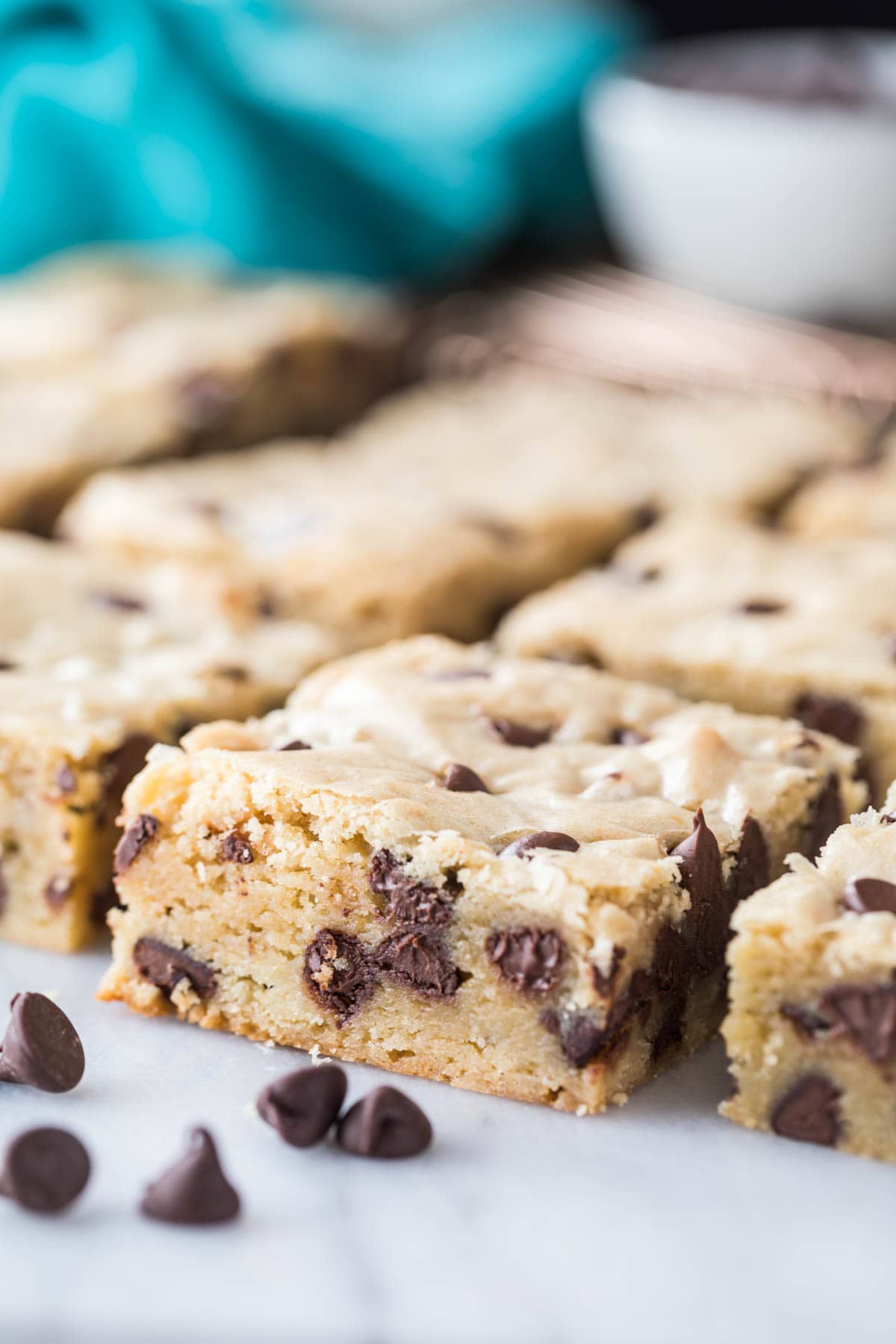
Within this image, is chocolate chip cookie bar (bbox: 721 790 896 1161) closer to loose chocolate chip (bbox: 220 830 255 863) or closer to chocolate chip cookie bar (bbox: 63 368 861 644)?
loose chocolate chip (bbox: 220 830 255 863)

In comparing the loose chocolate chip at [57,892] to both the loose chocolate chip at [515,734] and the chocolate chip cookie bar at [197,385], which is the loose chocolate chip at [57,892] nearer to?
the loose chocolate chip at [515,734]

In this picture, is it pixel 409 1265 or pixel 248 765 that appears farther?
pixel 248 765

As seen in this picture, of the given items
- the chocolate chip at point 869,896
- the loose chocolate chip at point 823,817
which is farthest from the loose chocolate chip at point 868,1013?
the loose chocolate chip at point 823,817

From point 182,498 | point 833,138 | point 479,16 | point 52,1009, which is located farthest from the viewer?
point 479,16

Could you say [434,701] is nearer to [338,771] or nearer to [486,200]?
[338,771]

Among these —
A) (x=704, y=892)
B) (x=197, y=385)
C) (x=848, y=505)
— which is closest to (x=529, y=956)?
(x=704, y=892)

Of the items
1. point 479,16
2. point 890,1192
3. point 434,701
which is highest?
point 479,16

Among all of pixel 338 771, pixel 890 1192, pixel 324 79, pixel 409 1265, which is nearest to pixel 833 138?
pixel 324 79

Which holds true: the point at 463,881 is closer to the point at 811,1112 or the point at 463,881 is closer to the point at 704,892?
the point at 704,892
